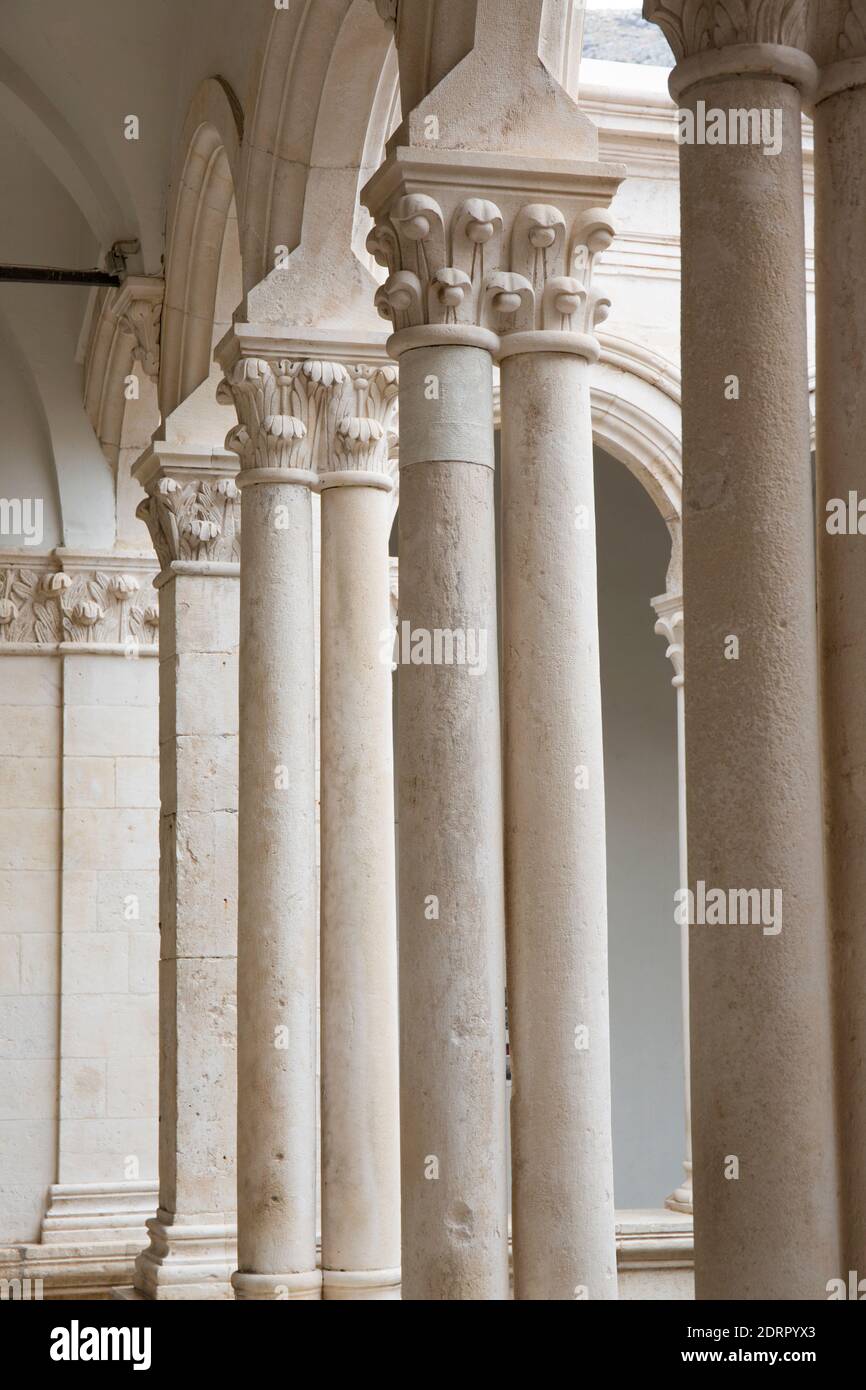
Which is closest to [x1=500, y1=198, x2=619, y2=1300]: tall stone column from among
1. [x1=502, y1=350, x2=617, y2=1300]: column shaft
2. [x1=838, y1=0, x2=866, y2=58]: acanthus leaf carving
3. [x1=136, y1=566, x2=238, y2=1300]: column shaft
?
[x1=502, y1=350, x2=617, y2=1300]: column shaft

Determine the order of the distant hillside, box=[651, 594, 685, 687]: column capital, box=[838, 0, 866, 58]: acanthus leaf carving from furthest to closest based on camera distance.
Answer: the distant hillside → box=[651, 594, 685, 687]: column capital → box=[838, 0, 866, 58]: acanthus leaf carving

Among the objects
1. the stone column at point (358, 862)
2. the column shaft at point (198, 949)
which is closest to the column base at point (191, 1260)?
the column shaft at point (198, 949)

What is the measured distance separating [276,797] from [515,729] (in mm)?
2050

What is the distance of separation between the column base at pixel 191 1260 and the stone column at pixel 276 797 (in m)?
0.97

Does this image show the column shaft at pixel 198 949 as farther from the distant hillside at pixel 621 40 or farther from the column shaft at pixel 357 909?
the distant hillside at pixel 621 40

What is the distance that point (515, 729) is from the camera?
15.7 feet

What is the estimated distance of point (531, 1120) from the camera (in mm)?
4660

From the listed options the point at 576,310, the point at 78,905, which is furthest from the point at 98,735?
the point at 576,310

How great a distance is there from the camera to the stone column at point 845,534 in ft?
11.1

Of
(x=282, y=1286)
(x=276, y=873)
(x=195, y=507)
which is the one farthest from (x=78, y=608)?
(x=282, y=1286)

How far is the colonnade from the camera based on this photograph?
329cm

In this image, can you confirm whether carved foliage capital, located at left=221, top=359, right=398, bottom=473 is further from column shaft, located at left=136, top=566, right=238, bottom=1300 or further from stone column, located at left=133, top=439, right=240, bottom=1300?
column shaft, located at left=136, top=566, right=238, bottom=1300

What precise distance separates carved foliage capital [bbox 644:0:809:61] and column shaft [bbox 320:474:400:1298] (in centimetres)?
331

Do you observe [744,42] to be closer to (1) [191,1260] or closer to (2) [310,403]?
(2) [310,403]
